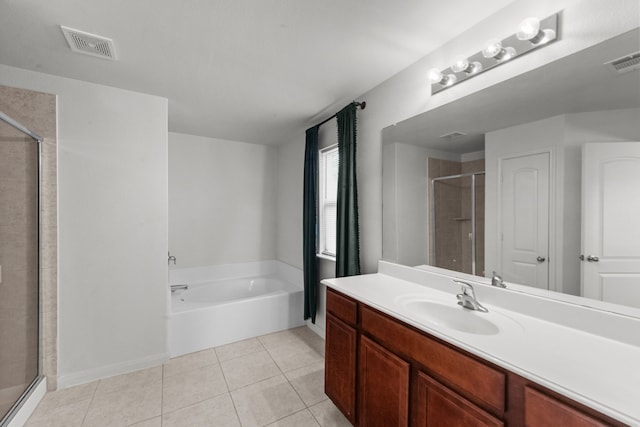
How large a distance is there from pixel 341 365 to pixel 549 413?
3.71ft

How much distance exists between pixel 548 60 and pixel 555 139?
36 cm

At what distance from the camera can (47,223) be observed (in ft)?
6.72

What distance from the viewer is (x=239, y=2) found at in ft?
4.39

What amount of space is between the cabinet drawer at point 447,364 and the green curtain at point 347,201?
35.4 inches

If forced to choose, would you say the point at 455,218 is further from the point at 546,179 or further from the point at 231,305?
the point at 231,305

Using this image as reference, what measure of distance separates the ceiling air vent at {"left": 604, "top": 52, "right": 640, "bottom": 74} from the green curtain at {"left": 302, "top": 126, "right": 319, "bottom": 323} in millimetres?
2267

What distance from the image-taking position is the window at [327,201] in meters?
3.04

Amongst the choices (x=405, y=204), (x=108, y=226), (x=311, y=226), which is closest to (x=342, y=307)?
(x=405, y=204)

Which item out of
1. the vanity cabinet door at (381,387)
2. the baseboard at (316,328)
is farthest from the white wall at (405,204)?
the baseboard at (316,328)

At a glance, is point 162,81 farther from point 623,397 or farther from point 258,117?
point 623,397

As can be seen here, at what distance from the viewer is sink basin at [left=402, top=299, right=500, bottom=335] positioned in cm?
126

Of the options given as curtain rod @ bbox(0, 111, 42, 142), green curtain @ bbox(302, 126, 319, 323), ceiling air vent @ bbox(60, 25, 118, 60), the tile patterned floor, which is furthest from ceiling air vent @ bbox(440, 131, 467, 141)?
curtain rod @ bbox(0, 111, 42, 142)

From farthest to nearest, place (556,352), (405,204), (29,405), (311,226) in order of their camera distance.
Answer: (311,226) → (405,204) → (29,405) → (556,352)

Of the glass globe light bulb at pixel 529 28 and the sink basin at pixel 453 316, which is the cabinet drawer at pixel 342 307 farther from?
the glass globe light bulb at pixel 529 28
